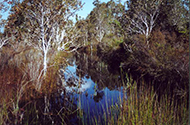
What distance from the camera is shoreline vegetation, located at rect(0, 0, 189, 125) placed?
2723 millimetres

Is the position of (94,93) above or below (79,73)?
below

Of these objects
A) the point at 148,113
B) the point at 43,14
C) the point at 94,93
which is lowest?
the point at 94,93

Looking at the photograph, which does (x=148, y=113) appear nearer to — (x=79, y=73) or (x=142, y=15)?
(x=79, y=73)

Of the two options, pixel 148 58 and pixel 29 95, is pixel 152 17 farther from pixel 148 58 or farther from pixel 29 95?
pixel 29 95

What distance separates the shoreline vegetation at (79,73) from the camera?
2723mm

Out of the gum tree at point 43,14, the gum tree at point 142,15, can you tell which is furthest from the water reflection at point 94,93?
the gum tree at point 142,15

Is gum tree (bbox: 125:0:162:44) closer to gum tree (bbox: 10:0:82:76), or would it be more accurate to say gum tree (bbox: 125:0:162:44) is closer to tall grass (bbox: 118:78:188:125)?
gum tree (bbox: 10:0:82:76)

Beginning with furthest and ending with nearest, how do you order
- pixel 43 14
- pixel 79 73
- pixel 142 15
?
pixel 142 15, pixel 79 73, pixel 43 14

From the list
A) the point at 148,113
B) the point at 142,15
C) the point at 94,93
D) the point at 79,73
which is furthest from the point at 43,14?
the point at 142,15

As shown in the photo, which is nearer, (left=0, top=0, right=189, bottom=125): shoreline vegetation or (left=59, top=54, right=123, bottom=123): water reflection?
(left=0, top=0, right=189, bottom=125): shoreline vegetation

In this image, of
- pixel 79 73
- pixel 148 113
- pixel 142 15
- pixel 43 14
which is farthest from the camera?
pixel 142 15

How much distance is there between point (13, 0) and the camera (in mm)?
6184

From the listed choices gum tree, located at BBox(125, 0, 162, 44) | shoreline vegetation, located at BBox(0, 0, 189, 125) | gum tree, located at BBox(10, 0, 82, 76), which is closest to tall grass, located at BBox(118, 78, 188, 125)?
shoreline vegetation, located at BBox(0, 0, 189, 125)

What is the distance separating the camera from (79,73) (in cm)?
725
